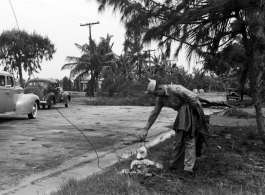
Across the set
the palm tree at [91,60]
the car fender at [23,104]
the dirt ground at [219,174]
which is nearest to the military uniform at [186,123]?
the dirt ground at [219,174]

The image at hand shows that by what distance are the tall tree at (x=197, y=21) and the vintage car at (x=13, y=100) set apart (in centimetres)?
711

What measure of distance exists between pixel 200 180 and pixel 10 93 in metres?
9.09

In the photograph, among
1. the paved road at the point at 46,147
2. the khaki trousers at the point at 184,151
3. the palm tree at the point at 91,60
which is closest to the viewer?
the khaki trousers at the point at 184,151

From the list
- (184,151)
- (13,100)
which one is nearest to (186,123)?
(184,151)

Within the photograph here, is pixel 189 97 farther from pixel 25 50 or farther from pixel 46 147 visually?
pixel 25 50

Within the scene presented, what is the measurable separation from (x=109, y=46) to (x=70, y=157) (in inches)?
1183

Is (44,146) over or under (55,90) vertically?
under

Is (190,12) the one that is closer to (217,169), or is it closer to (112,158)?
(217,169)

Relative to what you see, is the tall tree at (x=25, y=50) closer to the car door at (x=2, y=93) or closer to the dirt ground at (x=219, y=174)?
the car door at (x=2, y=93)

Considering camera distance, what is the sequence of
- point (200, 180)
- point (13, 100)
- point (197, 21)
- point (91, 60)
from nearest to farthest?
point (200, 180)
point (197, 21)
point (13, 100)
point (91, 60)

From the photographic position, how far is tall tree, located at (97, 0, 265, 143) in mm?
4034

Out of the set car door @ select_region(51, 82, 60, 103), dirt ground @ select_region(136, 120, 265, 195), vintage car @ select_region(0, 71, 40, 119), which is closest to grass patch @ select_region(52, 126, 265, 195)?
dirt ground @ select_region(136, 120, 265, 195)

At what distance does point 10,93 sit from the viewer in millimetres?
10844

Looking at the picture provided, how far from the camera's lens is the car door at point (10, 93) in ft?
34.8
